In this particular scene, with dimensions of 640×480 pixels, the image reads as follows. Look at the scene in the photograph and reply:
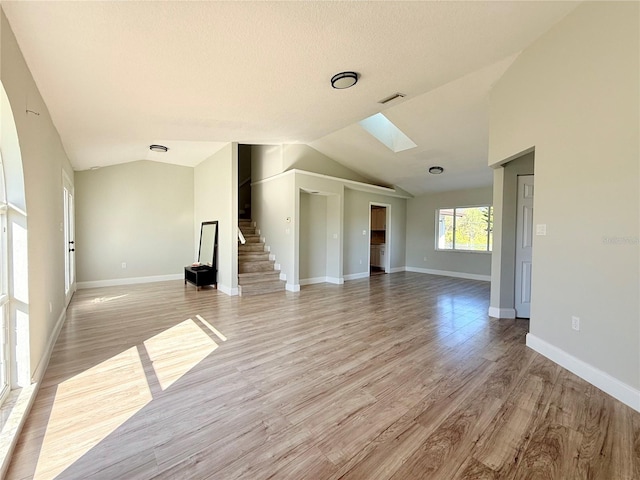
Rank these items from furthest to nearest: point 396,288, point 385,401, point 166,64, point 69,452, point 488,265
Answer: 1. point 488,265
2. point 396,288
3. point 166,64
4. point 385,401
5. point 69,452

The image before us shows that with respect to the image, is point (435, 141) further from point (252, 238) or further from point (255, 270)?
point (252, 238)

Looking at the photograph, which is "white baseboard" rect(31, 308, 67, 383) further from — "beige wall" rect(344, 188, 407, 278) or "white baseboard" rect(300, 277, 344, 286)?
"beige wall" rect(344, 188, 407, 278)

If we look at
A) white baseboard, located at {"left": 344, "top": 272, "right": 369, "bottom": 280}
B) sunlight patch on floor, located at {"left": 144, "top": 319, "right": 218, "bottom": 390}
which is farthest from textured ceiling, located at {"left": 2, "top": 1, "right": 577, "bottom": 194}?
Result: white baseboard, located at {"left": 344, "top": 272, "right": 369, "bottom": 280}

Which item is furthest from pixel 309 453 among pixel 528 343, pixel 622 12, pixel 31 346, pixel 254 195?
pixel 254 195

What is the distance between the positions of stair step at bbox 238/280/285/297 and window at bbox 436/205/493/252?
A: 4772 mm

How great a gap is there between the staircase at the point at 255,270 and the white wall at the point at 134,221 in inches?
65.2

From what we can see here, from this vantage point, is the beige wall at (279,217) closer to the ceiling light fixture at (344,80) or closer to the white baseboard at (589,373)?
the ceiling light fixture at (344,80)

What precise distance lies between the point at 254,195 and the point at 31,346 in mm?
5544

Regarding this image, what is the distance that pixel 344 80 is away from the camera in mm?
2803

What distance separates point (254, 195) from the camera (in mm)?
7289

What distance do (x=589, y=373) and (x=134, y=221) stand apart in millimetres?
7638

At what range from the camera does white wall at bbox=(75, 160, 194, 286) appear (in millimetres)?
5898

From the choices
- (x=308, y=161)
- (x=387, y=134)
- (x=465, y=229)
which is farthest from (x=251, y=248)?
(x=465, y=229)

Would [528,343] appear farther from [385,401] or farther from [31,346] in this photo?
[31,346]
